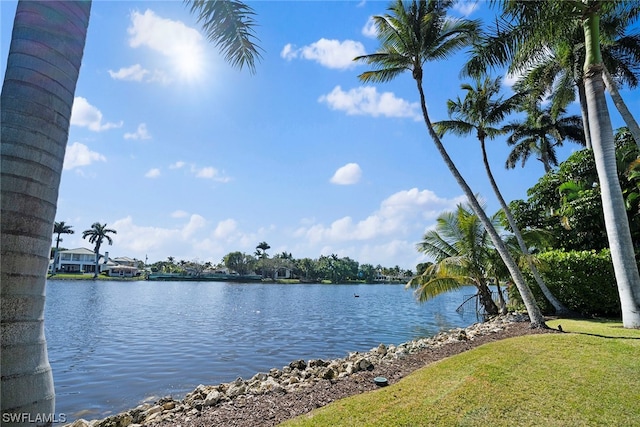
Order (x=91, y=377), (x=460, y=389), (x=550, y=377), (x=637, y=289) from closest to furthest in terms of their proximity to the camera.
Answer: (x=460, y=389) → (x=550, y=377) → (x=637, y=289) → (x=91, y=377)

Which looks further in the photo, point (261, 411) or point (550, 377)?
point (550, 377)

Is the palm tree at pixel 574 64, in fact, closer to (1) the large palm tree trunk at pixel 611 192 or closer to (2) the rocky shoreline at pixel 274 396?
(1) the large palm tree trunk at pixel 611 192

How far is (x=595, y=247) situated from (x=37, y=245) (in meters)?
21.3

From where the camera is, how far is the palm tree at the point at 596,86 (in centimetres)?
979

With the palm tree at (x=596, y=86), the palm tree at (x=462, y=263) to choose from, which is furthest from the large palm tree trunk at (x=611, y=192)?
the palm tree at (x=462, y=263)

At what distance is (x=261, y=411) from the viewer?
5801 millimetres

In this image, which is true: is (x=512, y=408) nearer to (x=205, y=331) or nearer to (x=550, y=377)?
(x=550, y=377)

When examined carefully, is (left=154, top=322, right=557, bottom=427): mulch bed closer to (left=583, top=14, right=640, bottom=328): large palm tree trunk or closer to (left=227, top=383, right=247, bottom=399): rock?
(left=227, top=383, right=247, bottom=399): rock

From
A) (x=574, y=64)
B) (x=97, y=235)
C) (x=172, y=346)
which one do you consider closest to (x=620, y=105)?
(x=574, y=64)

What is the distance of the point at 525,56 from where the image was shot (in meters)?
12.2

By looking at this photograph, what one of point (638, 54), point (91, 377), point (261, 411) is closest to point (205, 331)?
point (91, 377)

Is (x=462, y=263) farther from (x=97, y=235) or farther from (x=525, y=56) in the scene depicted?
(x=97, y=235)

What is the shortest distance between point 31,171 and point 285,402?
5129mm

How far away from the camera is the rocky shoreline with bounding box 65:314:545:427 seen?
18.8 ft
